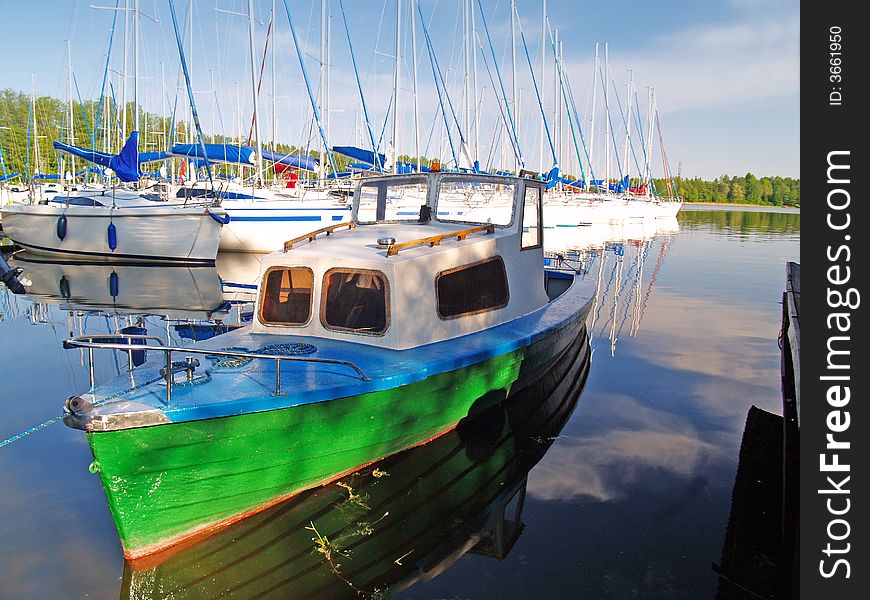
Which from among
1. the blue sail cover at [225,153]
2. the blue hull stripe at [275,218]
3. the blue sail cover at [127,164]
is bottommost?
the blue hull stripe at [275,218]

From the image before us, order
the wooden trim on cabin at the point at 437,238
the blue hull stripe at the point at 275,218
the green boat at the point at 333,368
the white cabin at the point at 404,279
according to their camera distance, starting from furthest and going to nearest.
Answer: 1. the blue hull stripe at the point at 275,218
2. the wooden trim on cabin at the point at 437,238
3. the white cabin at the point at 404,279
4. the green boat at the point at 333,368

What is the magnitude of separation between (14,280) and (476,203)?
16.5m

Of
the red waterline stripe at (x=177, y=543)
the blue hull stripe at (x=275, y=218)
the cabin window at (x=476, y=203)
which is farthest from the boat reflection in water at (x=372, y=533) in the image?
the blue hull stripe at (x=275, y=218)

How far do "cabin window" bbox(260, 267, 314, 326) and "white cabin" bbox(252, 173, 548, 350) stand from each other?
1 centimetres

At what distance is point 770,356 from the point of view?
12398 millimetres

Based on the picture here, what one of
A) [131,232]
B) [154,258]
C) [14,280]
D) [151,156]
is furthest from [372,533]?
[151,156]

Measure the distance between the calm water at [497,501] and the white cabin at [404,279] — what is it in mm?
1573

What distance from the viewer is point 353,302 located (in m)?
7.66

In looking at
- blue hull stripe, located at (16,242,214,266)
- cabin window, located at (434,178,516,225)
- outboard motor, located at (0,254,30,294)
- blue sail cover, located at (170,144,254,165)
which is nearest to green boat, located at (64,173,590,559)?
cabin window, located at (434,178,516,225)

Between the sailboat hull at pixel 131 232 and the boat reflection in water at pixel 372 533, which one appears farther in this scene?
the sailboat hull at pixel 131 232

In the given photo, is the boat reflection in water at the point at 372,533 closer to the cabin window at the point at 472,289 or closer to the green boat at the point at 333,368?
the green boat at the point at 333,368

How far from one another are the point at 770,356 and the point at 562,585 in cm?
914

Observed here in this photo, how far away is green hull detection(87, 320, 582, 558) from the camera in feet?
17.3

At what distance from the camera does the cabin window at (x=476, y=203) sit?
32.5ft
